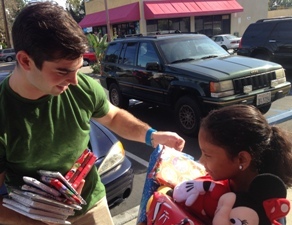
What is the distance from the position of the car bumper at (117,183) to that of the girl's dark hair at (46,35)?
66.2 inches

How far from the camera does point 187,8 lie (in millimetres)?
26641

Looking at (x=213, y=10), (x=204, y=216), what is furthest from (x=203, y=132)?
(x=213, y=10)

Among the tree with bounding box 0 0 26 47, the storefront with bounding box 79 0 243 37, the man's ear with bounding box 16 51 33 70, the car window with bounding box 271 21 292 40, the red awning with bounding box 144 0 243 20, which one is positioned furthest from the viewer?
the tree with bounding box 0 0 26 47

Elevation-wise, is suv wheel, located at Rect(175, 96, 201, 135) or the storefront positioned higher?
the storefront

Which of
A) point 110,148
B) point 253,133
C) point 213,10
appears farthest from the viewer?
point 213,10

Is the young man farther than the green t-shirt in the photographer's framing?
No

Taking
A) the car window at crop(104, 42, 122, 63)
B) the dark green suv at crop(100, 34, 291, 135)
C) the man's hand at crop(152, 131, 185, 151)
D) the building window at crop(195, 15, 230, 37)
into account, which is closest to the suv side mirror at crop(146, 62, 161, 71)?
the dark green suv at crop(100, 34, 291, 135)

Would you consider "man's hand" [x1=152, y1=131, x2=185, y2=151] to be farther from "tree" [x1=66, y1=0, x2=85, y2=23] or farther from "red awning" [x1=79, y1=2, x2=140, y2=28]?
"tree" [x1=66, y1=0, x2=85, y2=23]

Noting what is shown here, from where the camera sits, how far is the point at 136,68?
679 cm

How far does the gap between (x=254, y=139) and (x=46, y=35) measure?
3.28 ft

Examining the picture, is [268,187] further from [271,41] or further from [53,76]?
[271,41]

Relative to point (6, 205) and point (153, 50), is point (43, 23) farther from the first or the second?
point (153, 50)

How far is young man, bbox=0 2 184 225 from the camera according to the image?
55.4 inches

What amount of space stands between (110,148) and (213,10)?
26879 mm
